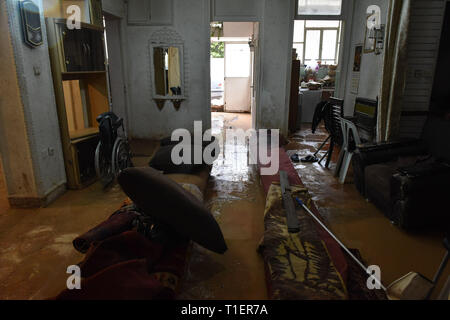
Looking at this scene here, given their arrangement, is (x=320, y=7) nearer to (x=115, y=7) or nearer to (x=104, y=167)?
(x=115, y=7)

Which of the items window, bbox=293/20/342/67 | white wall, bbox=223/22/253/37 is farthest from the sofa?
window, bbox=293/20/342/67

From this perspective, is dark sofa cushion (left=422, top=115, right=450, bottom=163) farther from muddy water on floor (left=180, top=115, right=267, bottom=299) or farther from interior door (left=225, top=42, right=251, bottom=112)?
interior door (left=225, top=42, right=251, bottom=112)

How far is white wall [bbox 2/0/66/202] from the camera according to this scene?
2938 mm

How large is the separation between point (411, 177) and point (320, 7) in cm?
412

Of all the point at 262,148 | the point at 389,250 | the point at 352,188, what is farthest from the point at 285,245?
the point at 262,148

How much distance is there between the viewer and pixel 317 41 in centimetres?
972

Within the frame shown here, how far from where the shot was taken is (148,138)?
624cm

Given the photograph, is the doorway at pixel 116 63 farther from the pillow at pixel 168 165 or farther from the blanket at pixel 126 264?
the blanket at pixel 126 264

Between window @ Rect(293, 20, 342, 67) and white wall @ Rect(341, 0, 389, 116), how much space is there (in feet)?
13.3

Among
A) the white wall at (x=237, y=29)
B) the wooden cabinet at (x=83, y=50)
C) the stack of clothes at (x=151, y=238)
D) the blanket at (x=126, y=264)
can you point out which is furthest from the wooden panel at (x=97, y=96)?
the white wall at (x=237, y=29)

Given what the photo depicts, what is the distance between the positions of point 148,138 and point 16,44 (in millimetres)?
3417

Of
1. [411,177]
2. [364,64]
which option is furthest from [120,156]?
[364,64]

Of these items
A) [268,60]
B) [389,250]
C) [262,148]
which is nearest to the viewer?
[389,250]
